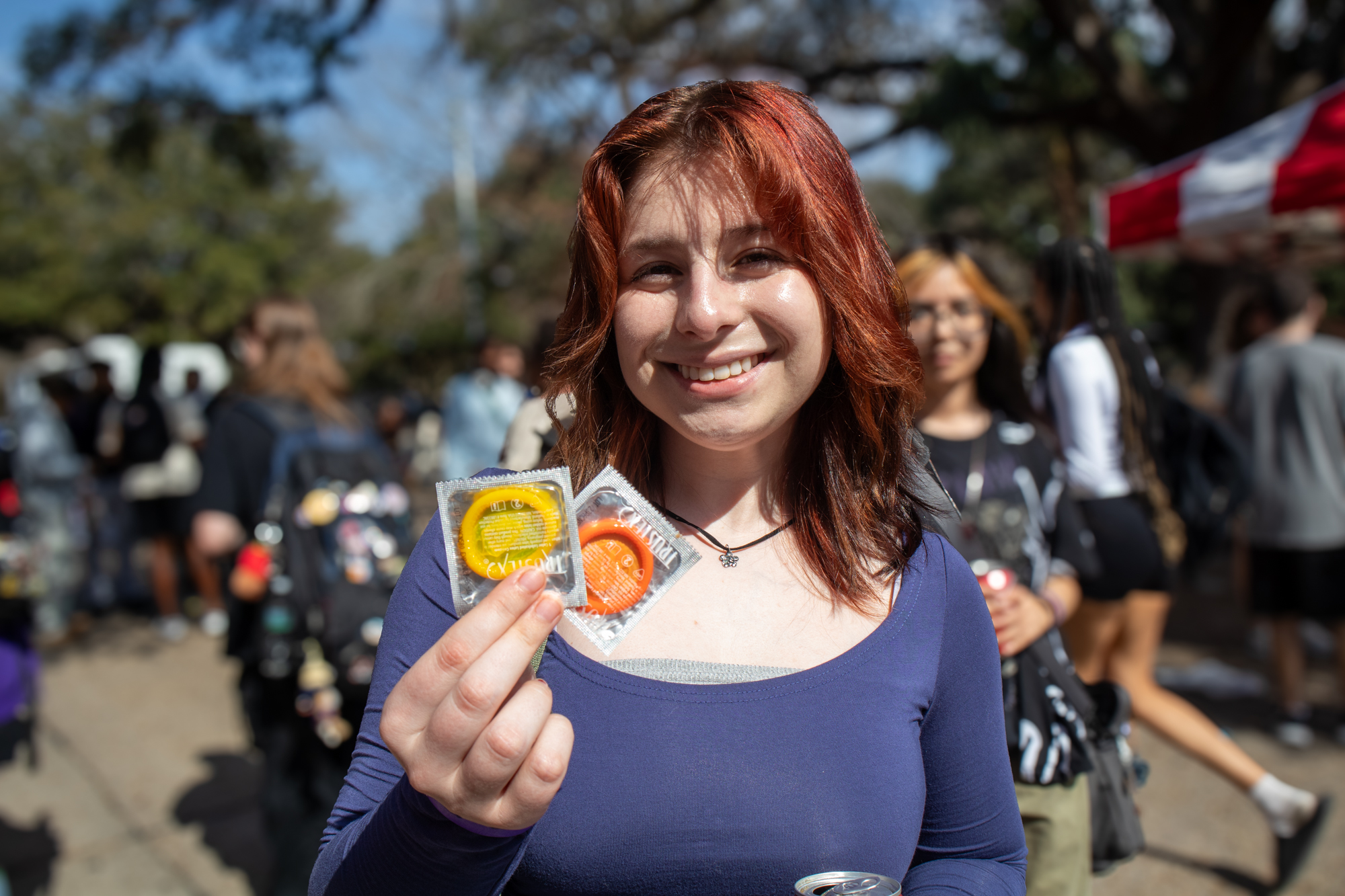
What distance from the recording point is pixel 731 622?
4.24 ft

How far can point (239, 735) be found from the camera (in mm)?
4859

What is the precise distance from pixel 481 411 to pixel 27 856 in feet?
11.5

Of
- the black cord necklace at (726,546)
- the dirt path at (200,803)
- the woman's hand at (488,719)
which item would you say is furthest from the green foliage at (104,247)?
the woman's hand at (488,719)

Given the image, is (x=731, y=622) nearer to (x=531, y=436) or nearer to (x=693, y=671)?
(x=693, y=671)

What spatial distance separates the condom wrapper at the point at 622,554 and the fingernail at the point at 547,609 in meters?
0.18

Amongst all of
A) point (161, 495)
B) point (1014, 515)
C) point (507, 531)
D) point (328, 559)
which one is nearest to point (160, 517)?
point (161, 495)

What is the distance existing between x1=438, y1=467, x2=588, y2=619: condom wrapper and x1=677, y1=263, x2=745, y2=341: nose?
28cm

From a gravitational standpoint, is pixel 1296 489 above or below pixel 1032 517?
below

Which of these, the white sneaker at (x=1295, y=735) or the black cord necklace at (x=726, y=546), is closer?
the black cord necklace at (x=726, y=546)

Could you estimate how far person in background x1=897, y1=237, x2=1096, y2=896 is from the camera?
1.82m

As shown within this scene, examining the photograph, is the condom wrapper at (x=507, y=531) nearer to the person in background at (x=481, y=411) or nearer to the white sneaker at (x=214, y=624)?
the person in background at (x=481, y=411)

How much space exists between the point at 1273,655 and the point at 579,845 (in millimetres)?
4514

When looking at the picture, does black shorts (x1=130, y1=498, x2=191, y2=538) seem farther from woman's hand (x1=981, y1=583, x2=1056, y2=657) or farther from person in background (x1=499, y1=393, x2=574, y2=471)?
woman's hand (x1=981, y1=583, x2=1056, y2=657)

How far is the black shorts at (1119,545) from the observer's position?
298cm
